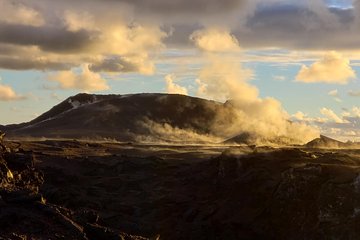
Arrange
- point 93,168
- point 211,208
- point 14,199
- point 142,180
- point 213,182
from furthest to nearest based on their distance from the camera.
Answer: point 93,168 < point 142,180 < point 213,182 < point 211,208 < point 14,199

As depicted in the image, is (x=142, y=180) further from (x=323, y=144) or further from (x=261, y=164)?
(x=323, y=144)

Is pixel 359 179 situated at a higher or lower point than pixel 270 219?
higher

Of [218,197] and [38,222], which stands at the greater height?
[38,222]

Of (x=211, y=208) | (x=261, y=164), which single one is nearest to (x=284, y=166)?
(x=261, y=164)

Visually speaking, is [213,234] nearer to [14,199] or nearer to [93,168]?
[14,199]

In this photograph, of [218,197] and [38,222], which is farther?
[218,197]

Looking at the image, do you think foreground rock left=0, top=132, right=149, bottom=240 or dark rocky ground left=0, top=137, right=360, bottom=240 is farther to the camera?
dark rocky ground left=0, top=137, right=360, bottom=240

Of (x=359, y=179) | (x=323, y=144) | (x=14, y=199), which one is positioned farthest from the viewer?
(x=323, y=144)

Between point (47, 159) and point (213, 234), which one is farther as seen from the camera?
point (47, 159)

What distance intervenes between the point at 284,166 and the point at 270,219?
987 centimetres

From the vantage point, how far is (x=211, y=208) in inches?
2581

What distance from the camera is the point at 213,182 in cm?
7500

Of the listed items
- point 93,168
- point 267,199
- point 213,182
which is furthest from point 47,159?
point 267,199

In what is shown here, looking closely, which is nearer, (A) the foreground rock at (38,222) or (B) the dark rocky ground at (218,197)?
(A) the foreground rock at (38,222)
